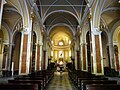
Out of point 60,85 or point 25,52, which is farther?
point 25,52

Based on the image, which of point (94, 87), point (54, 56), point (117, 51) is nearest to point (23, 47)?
point (94, 87)

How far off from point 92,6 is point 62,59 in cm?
2773

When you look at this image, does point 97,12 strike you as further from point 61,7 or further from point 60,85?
point 61,7

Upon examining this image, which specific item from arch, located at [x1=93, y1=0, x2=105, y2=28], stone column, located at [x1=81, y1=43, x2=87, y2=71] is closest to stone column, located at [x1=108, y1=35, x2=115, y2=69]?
stone column, located at [x1=81, y1=43, x2=87, y2=71]

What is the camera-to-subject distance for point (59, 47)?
37969 mm

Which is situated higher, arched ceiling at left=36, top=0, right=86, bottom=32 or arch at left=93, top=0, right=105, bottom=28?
arched ceiling at left=36, top=0, right=86, bottom=32

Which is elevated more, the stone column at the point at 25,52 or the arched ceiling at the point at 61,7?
the arched ceiling at the point at 61,7

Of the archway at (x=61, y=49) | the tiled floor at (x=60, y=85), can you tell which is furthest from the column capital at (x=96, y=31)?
the archway at (x=61, y=49)

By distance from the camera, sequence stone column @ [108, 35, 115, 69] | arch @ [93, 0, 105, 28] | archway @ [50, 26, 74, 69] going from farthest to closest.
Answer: archway @ [50, 26, 74, 69]
stone column @ [108, 35, 115, 69]
arch @ [93, 0, 105, 28]

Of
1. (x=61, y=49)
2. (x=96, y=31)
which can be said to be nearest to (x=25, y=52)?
(x=96, y=31)

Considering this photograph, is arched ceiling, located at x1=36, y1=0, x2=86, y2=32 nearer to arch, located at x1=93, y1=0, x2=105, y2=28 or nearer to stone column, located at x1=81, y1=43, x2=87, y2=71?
stone column, located at x1=81, y1=43, x2=87, y2=71

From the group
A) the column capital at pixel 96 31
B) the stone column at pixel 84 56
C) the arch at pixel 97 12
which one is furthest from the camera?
the stone column at pixel 84 56

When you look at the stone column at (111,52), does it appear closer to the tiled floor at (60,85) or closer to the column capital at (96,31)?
the column capital at (96,31)

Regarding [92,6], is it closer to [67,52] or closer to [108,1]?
[108,1]
